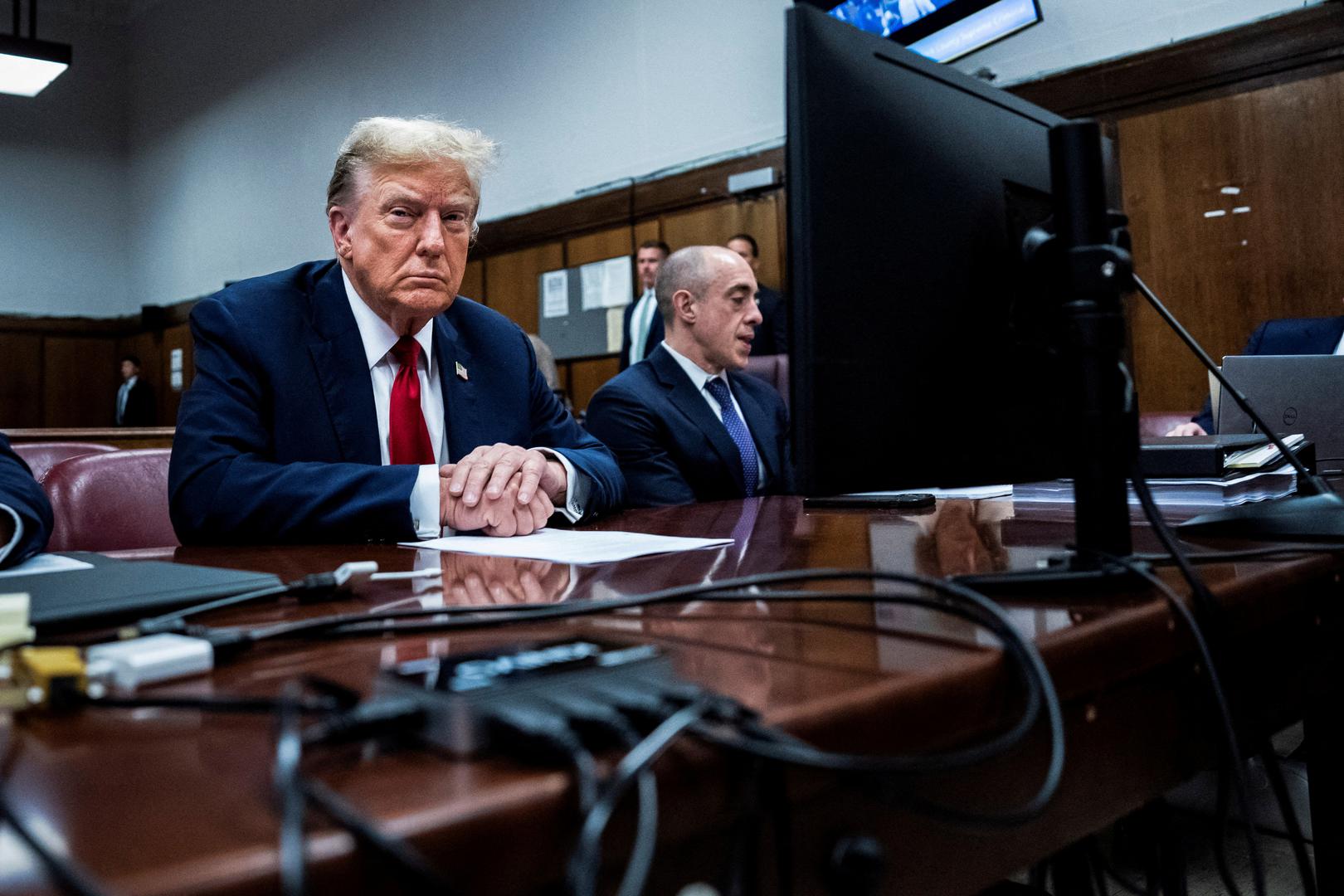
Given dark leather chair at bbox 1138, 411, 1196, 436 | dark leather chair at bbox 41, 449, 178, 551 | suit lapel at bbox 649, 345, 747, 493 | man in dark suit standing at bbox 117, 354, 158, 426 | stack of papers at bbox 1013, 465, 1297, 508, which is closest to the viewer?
stack of papers at bbox 1013, 465, 1297, 508

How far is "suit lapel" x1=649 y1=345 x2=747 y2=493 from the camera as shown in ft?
8.18

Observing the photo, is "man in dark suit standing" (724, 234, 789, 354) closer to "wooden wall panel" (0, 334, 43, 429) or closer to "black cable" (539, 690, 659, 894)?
"black cable" (539, 690, 659, 894)

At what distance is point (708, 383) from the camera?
2.87m

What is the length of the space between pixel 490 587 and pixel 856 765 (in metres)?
0.45

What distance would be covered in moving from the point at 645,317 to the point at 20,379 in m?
8.10

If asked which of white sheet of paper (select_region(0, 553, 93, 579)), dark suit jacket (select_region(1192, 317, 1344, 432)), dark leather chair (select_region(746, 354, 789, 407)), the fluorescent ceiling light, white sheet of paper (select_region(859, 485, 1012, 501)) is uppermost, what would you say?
the fluorescent ceiling light

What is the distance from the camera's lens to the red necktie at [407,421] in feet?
4.99

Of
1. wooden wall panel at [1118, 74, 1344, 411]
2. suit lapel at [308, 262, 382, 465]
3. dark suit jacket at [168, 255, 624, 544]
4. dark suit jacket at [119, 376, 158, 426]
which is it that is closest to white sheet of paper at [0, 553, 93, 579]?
dark suit jacket at [168, 255, 624, 544]

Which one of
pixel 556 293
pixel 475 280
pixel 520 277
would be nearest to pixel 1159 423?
pixel 556 293

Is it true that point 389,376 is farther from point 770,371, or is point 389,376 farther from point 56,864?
point 770,371

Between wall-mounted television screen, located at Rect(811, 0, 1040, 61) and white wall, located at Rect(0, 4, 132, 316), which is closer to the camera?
wall-mounted television screen, located at Rect(811, 0, 1040, 61)

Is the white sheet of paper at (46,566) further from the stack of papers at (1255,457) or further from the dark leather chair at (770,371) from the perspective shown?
the dark leather chair at (770,371)

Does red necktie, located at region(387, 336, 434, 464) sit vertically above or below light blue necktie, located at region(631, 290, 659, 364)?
below

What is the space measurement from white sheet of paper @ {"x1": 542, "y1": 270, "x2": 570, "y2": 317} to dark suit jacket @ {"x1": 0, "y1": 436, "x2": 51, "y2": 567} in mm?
5877
